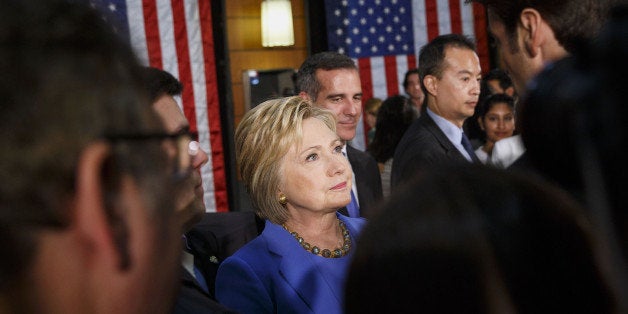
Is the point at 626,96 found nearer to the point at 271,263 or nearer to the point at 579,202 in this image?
the point at 579,202

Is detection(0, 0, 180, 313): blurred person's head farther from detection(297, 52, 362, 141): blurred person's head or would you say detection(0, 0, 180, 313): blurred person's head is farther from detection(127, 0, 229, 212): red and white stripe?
detection(127, 0, 229, 212): red and white stripe

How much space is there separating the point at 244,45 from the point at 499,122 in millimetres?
2966

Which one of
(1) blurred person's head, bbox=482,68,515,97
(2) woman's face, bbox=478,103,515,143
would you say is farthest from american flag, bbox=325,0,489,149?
(2) woman's face, bbox=478,103,515,143

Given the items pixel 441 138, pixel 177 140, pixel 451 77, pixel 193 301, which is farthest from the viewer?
pixel 451 77

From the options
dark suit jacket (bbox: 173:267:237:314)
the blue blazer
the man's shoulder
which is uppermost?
the man's shoulder

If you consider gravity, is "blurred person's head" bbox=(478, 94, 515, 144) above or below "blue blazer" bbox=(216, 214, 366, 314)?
above

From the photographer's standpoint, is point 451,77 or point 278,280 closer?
point 278,280

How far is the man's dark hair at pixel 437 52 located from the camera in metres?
4.25

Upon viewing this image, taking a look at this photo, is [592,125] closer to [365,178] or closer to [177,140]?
[177,140]

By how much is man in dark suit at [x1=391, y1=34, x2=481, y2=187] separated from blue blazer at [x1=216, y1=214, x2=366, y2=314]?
1256 mm

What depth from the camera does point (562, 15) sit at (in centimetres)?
185

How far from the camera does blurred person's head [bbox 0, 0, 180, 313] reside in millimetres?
632

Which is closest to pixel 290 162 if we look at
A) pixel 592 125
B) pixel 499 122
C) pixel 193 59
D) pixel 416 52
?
pixel 592 125

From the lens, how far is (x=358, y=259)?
26.8 inches
